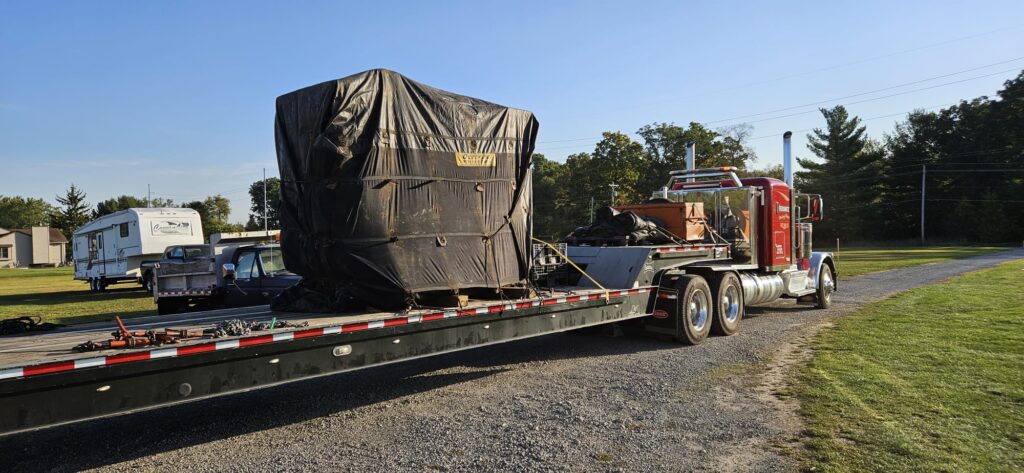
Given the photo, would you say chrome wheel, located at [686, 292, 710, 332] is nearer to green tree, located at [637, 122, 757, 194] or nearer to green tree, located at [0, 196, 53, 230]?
green tree, located at [637, 122, 757, 194]

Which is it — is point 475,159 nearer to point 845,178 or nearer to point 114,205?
point 845,178

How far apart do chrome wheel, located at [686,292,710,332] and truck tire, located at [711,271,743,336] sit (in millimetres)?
258

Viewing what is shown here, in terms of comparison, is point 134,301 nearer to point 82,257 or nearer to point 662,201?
point 82,257

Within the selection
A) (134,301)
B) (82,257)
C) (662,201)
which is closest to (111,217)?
(82,257)

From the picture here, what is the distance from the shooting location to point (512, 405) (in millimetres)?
6191

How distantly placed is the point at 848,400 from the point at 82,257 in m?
30.1

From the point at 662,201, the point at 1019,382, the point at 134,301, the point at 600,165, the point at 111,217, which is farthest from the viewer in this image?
the point at 600,165

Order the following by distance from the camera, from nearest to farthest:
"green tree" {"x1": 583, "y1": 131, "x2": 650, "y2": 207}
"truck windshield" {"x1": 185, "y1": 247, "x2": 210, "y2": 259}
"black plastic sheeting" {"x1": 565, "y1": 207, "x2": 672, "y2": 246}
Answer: "black plastic sheeting" {"x1": 565, "y1": 207, "x2": 672, "y2": 246}, "truck windshield" {"x1": 185, "y1": 247, "x2": 210, "y2": 259}, "green tree" {"x1": 583, "y1": 131, "x2": 650, "y2": 207}

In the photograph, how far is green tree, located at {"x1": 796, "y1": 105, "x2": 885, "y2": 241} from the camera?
6650 cm

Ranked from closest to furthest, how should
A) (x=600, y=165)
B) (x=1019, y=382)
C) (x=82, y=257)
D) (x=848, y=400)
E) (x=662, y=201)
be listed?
(x=848, y=400)
(x=1019, y=382)
(x=662, y=201)
(x=82, y=257)
(x=600, y=165)

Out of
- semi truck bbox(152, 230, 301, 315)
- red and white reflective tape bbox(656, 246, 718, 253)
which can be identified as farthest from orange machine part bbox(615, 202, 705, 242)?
semi truck bbox(152, 230, 301, 315)

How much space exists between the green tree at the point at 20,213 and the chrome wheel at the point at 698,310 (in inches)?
4564

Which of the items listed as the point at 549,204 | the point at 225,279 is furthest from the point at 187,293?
the point at 549,204

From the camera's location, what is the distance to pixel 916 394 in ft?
20.4
